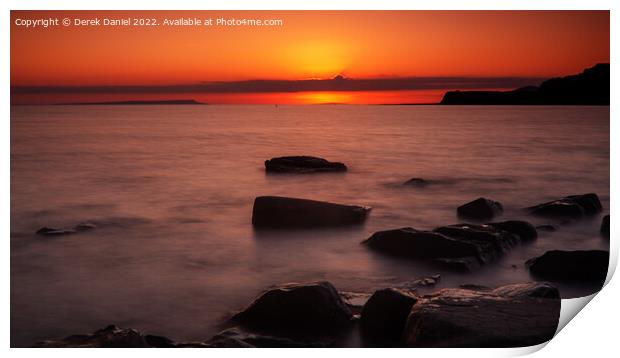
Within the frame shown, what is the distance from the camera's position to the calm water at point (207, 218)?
4.74m

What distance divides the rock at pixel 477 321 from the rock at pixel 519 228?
1.86 m

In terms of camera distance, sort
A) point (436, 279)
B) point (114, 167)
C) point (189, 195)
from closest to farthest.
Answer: point (436, 279) < point (189, 195) < point (114, 167)

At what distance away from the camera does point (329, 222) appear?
6324 millimetres

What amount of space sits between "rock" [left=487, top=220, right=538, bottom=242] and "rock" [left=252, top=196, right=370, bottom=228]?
4.51 ft

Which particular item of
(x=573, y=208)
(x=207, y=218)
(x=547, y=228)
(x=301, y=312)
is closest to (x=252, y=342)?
(x=301, y=312)

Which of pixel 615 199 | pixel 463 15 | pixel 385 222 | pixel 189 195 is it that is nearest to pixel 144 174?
pixel 189 195

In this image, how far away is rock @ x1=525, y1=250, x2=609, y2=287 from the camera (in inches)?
198

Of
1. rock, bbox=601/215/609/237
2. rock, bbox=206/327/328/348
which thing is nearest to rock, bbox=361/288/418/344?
rock, bbox=206/327/328/348

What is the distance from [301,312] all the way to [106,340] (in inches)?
45.9

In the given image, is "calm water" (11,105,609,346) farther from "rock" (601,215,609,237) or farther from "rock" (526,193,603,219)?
"rock" (526,193,603,219)

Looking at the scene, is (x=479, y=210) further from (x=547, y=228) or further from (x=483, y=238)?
(x=483, y=238)

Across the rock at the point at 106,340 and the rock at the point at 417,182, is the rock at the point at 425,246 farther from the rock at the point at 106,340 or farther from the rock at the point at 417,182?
the rock at the point at 417,182
